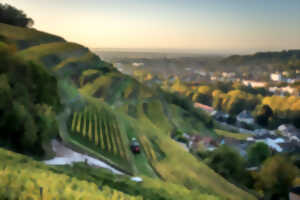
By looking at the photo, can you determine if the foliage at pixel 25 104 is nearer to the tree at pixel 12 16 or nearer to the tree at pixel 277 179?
the tree at pixel 277 179

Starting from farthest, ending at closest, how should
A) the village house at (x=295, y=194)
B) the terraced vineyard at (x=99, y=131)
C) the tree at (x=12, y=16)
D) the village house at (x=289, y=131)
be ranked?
the village house at (x=289, y=131) < the tree at (x=12, y=16) < the terraced vineyard at (x=99, y=131) < the village house at (x=295, y=194)

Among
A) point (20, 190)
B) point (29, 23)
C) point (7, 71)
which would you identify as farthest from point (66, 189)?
point (29, 23)

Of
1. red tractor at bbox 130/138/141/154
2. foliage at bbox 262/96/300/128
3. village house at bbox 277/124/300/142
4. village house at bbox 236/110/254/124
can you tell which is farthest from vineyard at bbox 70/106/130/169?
village house at bbox 236/110/254/124

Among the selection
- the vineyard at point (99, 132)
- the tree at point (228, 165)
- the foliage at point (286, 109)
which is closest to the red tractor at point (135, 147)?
the vineyard at point (99, 132)

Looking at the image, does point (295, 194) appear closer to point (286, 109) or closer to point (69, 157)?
point (69, 157)

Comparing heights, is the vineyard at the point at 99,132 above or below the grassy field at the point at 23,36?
below

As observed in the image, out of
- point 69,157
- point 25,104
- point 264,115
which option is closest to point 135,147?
point 69,157
